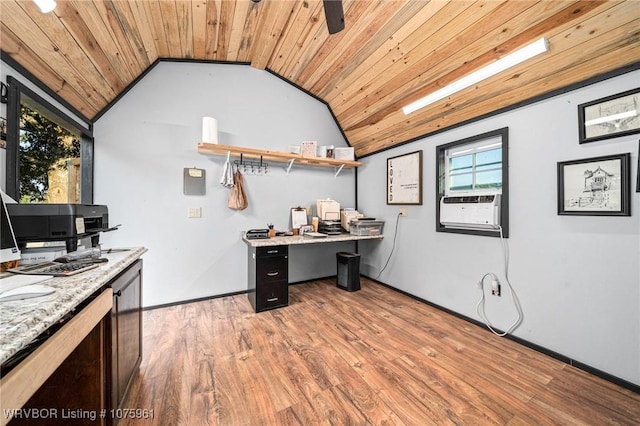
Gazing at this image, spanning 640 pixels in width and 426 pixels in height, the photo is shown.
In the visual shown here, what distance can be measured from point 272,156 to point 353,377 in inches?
103

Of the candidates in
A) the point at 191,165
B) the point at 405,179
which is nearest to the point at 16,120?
the point at 191,165

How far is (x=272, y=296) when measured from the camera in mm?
2807

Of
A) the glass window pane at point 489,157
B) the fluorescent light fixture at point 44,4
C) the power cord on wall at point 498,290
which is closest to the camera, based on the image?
the fluorescent light fixture at point 44,4

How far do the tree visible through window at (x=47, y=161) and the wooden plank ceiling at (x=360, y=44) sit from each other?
318 mm

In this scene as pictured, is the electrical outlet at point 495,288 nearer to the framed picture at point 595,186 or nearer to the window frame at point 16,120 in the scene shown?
the framed picture at point 595,186

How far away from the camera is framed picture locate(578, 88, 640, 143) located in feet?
5.21

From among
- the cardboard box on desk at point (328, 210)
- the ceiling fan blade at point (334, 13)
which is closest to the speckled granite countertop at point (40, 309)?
the ceiling fan blade at point (334, 13)

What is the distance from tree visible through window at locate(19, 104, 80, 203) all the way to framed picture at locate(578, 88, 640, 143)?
4.20 meters

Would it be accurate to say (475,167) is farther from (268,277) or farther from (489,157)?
(268,277)

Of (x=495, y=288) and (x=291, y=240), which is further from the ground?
(x=291, y=240)

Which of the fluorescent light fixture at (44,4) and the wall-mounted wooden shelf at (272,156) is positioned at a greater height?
the fluorescent light fixture at (44,4)

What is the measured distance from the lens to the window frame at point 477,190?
7.38 feet

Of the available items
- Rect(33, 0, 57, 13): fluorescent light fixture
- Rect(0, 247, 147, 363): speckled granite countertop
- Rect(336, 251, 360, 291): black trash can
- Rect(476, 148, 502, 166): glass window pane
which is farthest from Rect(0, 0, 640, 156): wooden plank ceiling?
Rect(336, 251, 360, 291): black trash can

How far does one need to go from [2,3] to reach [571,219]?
13.0ft
